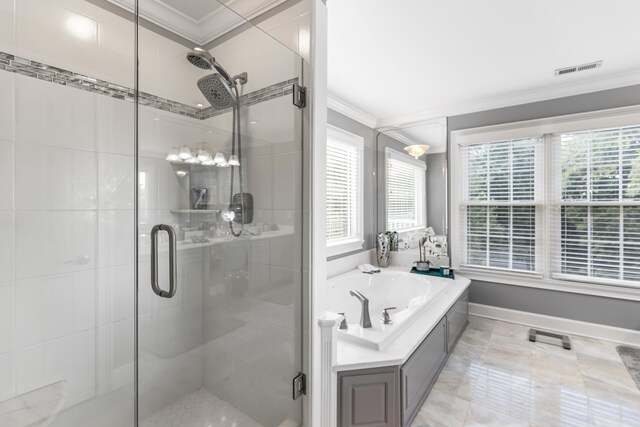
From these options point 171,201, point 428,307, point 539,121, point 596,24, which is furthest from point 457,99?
point 171,201

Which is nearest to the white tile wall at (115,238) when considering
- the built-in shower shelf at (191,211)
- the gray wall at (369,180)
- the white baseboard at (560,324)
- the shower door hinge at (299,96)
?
the built-in shower shelf at (191,211)

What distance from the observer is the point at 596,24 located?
2049 mm

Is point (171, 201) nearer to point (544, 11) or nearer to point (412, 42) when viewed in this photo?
point (412, 42)

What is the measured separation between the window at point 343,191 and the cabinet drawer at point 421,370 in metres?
1.34

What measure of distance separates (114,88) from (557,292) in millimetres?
4264

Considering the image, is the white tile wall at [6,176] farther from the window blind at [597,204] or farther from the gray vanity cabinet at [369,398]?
the window blind at [597,204]

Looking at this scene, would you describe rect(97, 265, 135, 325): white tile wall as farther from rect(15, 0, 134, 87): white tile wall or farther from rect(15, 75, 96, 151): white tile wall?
rect(15, 0, 134, 87): white tile wall

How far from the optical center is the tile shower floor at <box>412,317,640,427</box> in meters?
1.89

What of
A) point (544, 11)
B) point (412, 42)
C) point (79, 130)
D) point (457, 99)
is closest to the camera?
point (79, 130)

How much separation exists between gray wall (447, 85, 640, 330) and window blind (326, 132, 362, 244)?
1258mm

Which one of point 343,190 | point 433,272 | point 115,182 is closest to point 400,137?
point 343,190

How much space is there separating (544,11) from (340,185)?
7.05 feet

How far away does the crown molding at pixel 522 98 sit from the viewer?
2.83 m

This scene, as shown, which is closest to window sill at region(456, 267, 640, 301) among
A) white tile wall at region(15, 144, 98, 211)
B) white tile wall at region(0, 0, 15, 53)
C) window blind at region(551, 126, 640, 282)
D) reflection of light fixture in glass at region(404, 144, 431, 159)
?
window blind at region(551, 126, 640, 282)
